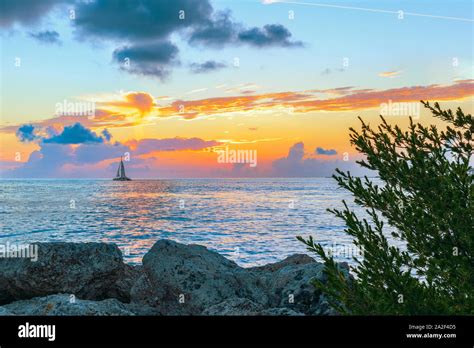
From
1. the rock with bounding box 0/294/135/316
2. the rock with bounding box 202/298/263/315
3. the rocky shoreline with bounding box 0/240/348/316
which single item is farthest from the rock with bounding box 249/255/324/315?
the rock with bounding box 0/294/135/316

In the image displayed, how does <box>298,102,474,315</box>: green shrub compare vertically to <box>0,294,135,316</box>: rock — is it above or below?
above

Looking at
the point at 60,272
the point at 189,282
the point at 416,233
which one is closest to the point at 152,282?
the point at 189,282

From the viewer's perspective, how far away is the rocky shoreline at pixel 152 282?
12.6 meters

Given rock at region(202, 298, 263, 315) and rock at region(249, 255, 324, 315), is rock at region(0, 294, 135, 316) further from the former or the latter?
rock at region(249, 255, 324, 315)

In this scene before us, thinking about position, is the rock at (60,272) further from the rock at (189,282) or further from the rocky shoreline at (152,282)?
the rock at (189,282)

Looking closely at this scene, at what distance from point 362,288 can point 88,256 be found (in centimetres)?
831

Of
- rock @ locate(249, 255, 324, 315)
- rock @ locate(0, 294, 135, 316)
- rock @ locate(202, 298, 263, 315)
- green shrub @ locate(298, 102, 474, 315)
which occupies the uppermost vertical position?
green shrub @ locate(298, 102, 474, 315)

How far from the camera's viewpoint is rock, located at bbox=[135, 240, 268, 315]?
1294 cm

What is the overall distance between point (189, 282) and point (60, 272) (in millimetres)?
3469

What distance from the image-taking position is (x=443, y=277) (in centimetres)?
715

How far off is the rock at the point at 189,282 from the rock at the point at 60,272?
111 centimetres

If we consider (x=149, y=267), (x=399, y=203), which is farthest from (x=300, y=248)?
(x=399, y=203)

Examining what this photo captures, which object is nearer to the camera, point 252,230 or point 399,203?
point 399,203
